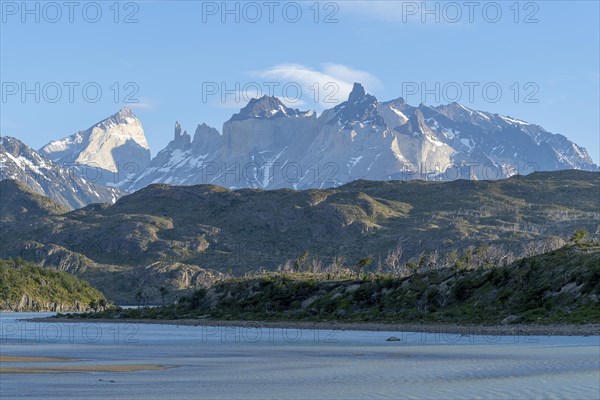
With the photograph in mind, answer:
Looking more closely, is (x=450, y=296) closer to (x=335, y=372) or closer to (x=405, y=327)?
(x=405, y=327)

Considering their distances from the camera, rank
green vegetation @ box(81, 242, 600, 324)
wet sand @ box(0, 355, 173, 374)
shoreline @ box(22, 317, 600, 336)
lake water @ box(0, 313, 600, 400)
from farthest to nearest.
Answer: green vegetation @ box(81, 242, 600, 324) < shoreline @ box(22, 317, 600, 336) < wet sand @ box(0, 355, 173, 374) < lake water @ box(0, 313, 600, 400)

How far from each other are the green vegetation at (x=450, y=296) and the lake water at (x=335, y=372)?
30102 mm

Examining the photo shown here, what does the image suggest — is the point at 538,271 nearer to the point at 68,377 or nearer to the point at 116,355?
the point at 116,355

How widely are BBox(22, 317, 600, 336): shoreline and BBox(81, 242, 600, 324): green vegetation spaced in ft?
11.8

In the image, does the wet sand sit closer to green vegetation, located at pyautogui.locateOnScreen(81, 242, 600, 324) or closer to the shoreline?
the shoreline

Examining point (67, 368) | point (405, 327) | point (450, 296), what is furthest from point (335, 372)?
point (450, 296)

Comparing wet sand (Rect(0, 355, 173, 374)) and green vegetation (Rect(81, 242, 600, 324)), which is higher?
green vegetation (Rect(81, 242, 600, 324))

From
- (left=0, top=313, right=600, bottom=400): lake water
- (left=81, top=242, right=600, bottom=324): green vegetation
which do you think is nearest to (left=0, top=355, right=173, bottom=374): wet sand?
(left=0, top=313, right=600, bottom=400): lake water

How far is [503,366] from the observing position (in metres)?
59.2

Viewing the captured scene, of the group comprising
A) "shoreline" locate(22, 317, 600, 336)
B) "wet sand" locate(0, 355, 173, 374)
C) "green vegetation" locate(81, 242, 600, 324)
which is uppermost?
"green vegetation" locate(81, 242, 600, 324)

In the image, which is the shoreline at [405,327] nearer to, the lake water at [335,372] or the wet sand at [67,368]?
the lake water at [335,372]

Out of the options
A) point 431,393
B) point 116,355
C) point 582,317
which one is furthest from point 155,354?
point 582,317

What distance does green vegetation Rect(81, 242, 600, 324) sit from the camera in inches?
4857

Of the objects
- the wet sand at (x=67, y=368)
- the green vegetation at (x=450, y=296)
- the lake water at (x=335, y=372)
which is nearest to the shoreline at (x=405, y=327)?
the green vegetation at (x=450, y=296)
